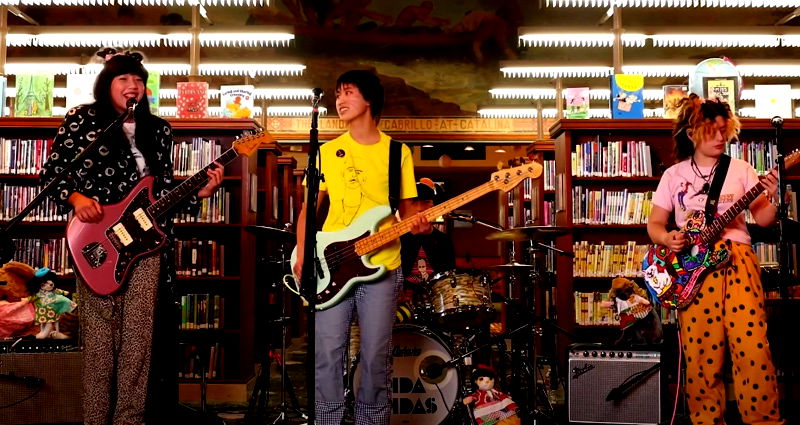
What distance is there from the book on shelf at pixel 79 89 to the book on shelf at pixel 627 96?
3.98m

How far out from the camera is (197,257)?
17.9ft

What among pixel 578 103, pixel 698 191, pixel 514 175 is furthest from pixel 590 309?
pixel 514 175

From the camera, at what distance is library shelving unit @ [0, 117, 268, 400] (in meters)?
5.44

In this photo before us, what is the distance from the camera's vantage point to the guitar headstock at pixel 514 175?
337 centimetres

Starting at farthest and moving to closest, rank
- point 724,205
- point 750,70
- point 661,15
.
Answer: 1. point 661,15
2. point 750,70
3. point 724,205

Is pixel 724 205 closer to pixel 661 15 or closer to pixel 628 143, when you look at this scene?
pixel 628 143

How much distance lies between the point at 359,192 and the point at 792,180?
420 centimetres

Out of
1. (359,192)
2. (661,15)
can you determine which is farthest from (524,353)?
(661,15)

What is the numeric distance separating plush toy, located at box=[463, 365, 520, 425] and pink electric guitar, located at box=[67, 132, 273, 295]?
1.90m

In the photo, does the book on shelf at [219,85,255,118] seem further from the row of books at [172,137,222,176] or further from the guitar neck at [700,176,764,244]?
the guitar neck at [700,176,764,244]

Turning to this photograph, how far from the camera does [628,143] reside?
18.6 feet

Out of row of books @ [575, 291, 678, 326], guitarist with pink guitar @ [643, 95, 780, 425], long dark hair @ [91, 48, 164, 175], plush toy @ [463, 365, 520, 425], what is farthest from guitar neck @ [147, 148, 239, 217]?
row of books @ [575, 291, 678, 326]

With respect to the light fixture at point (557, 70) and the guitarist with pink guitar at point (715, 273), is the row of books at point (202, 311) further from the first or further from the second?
the light fixture at point (557, 70)

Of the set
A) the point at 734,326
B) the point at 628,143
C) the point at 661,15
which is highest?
the point at 661,15
